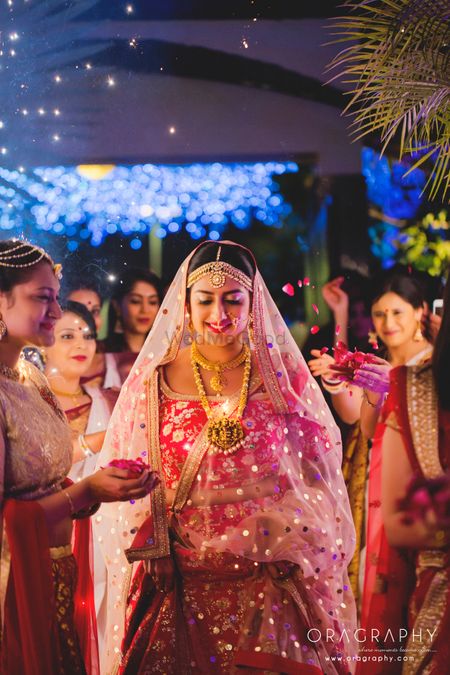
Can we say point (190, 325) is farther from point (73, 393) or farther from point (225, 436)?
point (73, 393)

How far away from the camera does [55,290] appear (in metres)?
2.98

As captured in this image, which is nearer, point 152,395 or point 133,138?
point 152,395

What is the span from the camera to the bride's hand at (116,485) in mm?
2760

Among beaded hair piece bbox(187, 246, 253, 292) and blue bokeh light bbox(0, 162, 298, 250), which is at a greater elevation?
blue bokeh light bbox(0, 162, 298, 250)

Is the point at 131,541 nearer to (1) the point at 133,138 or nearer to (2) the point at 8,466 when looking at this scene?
(2) the point at 8,466

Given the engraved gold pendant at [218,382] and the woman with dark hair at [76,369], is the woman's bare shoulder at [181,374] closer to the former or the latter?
the engraved gold pendant at [218,382]

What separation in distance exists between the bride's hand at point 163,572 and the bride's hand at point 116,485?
0.50 meters

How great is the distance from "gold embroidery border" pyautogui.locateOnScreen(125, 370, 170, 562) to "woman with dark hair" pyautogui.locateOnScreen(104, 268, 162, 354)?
129cm

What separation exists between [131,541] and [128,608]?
0.25m

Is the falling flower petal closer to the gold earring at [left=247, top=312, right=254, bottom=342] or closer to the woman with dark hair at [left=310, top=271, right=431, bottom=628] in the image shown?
the woman with dark hair at [left=310, top=271, right=431, bottom=628]

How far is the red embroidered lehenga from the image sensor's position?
2.57 m

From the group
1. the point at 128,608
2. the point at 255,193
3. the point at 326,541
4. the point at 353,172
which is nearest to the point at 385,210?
the point at 353,172

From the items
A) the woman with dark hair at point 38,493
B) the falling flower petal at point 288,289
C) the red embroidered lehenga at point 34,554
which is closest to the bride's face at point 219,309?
the woman with dark hair at point 38,493

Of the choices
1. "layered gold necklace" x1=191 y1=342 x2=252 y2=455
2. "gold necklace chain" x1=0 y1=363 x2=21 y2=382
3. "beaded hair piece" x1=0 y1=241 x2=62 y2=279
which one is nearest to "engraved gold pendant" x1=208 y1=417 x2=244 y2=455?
"layered gold necklace" x1=191 y1=342 x2=252 y2=455
